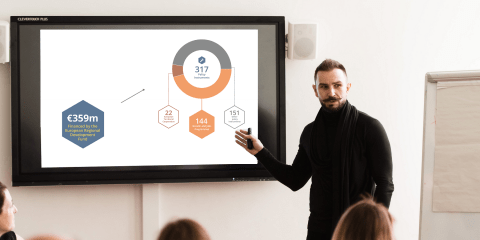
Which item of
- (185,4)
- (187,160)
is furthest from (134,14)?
(187,160)

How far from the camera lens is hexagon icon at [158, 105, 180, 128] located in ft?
7.70

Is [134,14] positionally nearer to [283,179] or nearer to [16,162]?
[16,162]

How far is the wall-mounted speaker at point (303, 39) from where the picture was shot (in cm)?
233

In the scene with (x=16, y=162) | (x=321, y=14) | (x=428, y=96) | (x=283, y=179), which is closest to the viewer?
(x=428, y=96)

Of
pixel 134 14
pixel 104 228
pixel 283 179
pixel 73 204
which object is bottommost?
pixel 104 228

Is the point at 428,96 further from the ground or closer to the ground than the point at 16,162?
further from the ground

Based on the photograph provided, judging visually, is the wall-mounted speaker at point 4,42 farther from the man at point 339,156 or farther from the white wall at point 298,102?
the man at point 339,156

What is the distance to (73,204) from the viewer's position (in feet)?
7.78

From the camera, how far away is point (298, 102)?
245cm

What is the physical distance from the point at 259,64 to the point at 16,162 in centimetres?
176

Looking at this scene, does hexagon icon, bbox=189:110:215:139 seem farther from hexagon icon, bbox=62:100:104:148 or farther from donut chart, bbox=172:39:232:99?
hexagon icon, bbox=62:100:104:148

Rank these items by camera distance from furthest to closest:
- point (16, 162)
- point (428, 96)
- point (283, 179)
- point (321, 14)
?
point (321, 14)
point (16, 162)
point (283, 179)
point (428, 96)

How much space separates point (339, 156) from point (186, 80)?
1.24 metres

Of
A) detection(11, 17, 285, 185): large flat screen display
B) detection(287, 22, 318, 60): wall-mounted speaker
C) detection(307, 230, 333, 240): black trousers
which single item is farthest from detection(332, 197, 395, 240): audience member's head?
detection(287, 22, 318, 60): wall-mounted speaker
